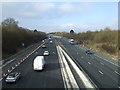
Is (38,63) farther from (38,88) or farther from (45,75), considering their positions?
(38,88)

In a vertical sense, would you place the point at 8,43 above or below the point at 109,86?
above

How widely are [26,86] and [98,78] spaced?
1011 cm

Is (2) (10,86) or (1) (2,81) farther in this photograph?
(1) (2,81)

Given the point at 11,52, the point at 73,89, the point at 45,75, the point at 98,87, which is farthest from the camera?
the point at 11,52

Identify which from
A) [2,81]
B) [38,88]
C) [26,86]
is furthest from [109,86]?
[2,81]

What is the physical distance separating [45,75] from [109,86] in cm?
965

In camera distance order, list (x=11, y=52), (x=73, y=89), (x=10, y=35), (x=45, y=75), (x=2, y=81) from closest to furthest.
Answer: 1. (x=73, y=89)
2. (x=2, y=81)
3. (x=45, y=75)
4. (x=11, y=52)
5. (x=10, y=35)

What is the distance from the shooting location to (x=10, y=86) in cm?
2108

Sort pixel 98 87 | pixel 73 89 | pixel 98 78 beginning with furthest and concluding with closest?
pixel 98 78 → pixel 98 87 → pixel 73 89

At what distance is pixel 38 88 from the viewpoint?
66.8ft

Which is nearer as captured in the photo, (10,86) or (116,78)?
(10,86)

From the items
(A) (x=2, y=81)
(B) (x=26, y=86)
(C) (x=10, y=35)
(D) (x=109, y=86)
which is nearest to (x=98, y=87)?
(D) (x=109, y=86)

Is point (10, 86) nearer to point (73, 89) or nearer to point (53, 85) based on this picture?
point (53, 85)

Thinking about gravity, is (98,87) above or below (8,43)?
below
